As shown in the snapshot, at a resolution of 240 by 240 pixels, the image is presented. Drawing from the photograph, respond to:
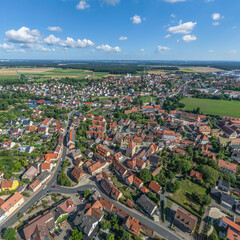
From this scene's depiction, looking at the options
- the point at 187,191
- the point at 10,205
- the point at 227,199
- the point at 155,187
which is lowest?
the point at 187,191

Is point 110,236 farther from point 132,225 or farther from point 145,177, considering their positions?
Answer: point 145,177

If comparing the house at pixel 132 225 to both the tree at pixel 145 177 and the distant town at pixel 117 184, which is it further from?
the tree at pixel 145 177

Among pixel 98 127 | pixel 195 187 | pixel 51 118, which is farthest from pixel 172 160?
pixel 51 118

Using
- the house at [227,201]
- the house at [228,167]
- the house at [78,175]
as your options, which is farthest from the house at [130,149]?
the house at [228,167]

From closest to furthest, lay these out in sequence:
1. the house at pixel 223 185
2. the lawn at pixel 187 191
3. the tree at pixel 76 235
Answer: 1. the tree at pixel 76 235
2. the lawn at pixel 187 191
3. the house at pixel 223 185

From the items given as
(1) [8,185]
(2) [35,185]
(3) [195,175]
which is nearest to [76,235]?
(2) [35,185]

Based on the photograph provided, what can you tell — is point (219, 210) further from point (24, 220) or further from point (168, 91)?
point (168, 91)
